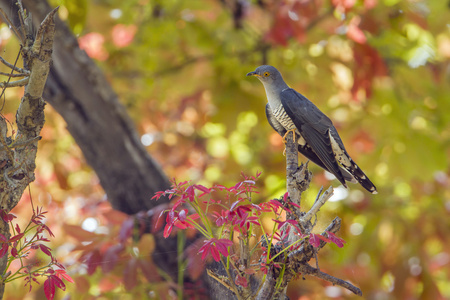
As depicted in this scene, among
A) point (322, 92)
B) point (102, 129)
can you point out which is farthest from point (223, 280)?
point (322, 92)

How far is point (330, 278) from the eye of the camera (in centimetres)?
59

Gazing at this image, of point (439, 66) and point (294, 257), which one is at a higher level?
point (439, 66)

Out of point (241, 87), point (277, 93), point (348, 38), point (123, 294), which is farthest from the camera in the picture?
point (348, 38)

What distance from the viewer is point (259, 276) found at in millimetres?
643

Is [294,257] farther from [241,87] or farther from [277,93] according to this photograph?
[241,87]

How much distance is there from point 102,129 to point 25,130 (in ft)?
3.61

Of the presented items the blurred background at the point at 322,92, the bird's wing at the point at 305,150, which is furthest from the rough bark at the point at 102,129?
the bird's wing at the point at 305,150

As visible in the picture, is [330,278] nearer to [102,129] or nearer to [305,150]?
[305,150]

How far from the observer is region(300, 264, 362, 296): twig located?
0.60m

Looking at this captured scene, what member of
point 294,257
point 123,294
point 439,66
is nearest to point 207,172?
point 439,66

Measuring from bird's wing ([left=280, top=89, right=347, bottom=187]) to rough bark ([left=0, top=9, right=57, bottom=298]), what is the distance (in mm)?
412

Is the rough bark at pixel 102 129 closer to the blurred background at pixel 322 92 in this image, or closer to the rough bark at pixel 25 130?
the blurred background at pixel 322 92

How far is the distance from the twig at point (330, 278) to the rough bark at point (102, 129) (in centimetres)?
97

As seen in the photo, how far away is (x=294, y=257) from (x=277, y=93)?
13.0 inches
